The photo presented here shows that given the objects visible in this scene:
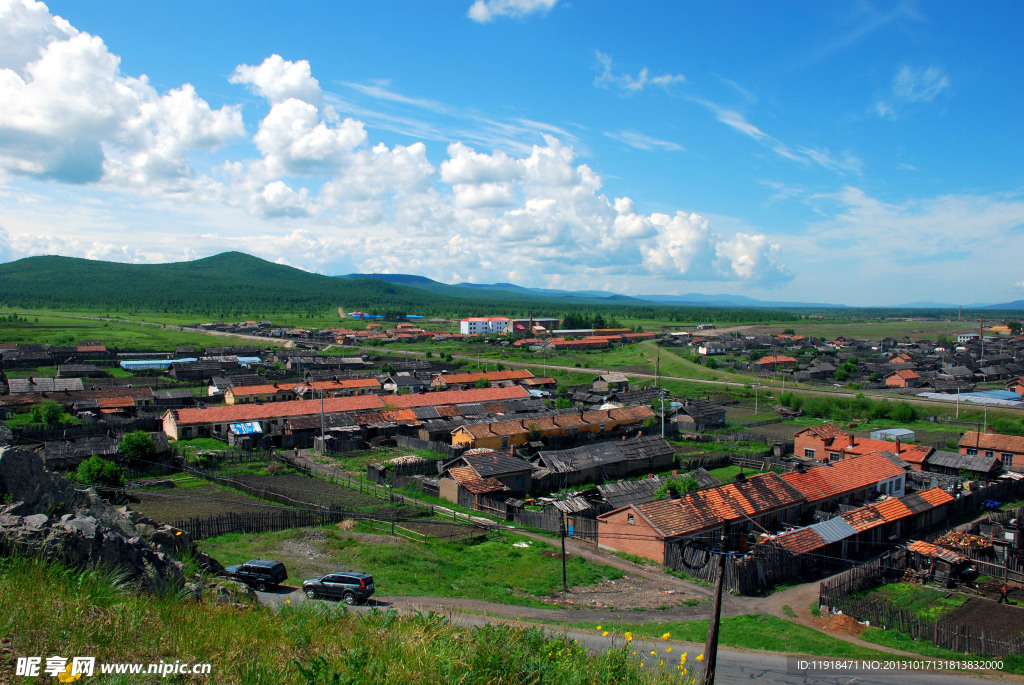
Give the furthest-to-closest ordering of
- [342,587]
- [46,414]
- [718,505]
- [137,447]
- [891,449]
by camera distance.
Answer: [46,414], [891,449], [137,447], [718,505], [342,587]

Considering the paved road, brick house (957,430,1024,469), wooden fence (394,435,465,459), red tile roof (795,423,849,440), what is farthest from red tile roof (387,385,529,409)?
the paved road

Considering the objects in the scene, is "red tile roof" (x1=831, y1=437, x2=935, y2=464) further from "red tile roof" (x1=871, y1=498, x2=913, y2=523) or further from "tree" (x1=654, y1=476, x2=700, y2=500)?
"tree" (x1=654, y1=476, x2=700, y2=500)

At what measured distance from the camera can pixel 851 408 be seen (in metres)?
59.4

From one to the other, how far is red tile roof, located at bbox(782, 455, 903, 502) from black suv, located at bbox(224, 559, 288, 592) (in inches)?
898

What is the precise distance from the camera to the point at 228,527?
25.3 m

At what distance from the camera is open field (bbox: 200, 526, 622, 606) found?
66.1 feet

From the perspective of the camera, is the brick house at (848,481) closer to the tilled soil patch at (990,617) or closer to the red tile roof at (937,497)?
the red tile roof at (937,497)

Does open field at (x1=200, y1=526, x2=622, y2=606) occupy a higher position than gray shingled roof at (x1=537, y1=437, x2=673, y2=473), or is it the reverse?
gray shingled roof at (x1=537, y1=437, x2=673, y2=473)

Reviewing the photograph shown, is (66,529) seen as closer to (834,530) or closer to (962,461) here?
(834,530)

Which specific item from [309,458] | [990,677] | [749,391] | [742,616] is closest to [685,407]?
[749,391]

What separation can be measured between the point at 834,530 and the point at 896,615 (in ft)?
20.1

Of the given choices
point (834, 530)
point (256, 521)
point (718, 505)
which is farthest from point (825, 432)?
point (256, 521)

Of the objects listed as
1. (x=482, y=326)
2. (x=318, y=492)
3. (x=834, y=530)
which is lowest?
(x=318, y=492)

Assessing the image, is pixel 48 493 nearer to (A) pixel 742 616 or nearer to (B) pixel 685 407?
(A) pixel 742 616
